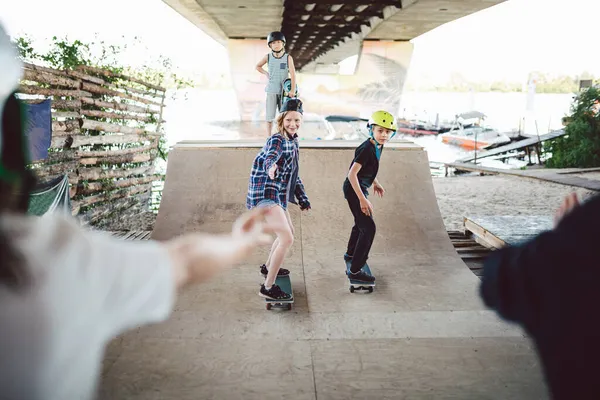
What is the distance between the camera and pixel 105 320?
3.27 ft

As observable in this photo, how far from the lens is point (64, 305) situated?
3.01 ft

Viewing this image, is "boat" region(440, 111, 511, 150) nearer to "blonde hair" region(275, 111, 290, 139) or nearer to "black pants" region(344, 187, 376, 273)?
"black pants" region(344, 187, 376, 273)

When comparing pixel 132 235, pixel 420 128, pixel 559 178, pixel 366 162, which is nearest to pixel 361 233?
pixel 366 162

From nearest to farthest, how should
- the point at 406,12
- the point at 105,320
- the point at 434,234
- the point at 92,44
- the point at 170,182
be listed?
the point at 105,320 → the point at 434,234 → the point at 170,182 → the point at 92,44 → the point at 406,12

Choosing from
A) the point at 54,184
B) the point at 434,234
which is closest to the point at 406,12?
the point at 434,234

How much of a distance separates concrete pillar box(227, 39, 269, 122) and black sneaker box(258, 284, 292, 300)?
20100mm

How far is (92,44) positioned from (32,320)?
10919 millimetres

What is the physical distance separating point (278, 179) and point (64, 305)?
3707 millimetres

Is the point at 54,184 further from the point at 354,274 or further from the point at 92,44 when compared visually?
the point at 92,44

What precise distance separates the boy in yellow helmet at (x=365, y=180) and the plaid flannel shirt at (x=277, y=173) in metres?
0.71

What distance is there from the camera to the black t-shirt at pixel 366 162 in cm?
493

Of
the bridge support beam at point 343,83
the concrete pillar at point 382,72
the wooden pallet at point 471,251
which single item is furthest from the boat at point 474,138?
the wooden pallet at point 471,251

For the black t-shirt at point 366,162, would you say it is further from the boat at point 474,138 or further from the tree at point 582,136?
the boat at point 474,138

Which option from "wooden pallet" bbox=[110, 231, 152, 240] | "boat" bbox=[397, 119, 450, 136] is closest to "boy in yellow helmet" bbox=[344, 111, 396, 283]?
"wooden pallet" bbox=[110, 231, 152, 240]
